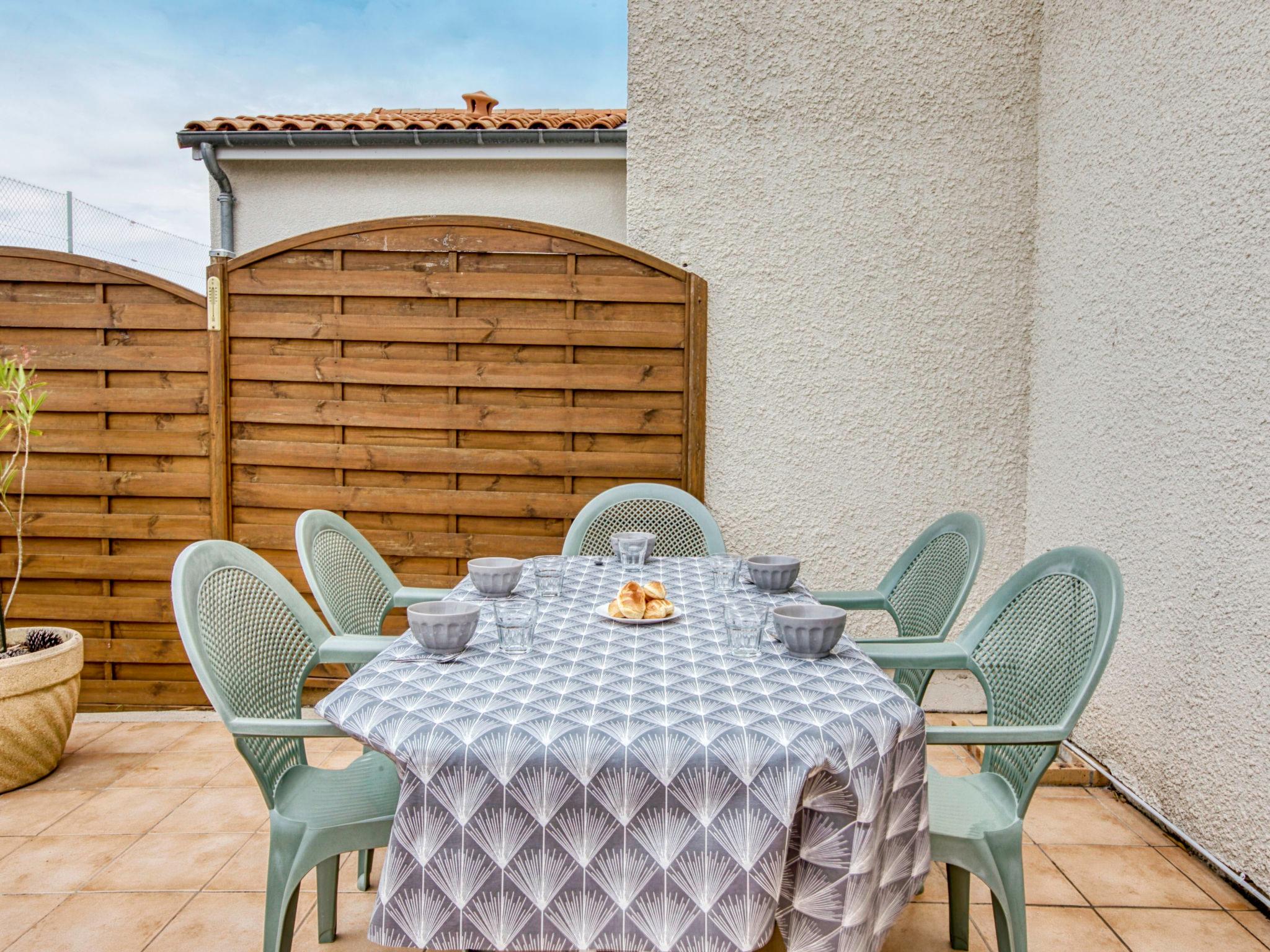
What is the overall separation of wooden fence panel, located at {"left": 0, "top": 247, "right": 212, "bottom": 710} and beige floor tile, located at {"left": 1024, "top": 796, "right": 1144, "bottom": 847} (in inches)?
158

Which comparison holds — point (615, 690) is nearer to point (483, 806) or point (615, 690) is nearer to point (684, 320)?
point (483, 806)

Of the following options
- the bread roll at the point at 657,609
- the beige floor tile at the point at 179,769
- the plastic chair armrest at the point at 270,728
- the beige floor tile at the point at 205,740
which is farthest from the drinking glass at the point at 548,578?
the beige floor tile at the point at 205,740

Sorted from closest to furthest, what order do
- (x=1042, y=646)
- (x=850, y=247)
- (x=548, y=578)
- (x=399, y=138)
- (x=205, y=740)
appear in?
(x=1042, y=646)
(x=548, y=578)
(x=205, y=740)
(x=850, y=247)
(x=399, y=138)

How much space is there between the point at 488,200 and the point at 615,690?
5364 mm

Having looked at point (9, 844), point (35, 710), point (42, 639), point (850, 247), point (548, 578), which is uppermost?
point (850, 247)

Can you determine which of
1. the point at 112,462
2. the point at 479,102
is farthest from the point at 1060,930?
the point at 479,102

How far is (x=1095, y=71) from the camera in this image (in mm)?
3557

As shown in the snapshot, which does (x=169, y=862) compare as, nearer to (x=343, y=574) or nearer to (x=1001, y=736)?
(x=343, y=574)

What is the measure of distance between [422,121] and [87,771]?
16.3 ft

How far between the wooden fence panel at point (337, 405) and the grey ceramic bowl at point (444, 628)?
2155mm

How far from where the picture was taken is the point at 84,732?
388cm

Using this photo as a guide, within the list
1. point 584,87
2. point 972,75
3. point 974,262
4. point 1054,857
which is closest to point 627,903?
point 1054,857

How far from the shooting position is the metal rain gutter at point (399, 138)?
573 centimetres

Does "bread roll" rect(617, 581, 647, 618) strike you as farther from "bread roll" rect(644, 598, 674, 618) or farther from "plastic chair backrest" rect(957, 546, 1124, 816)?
"plastic chair backrest" rect(957, 546, 1124, 816)
